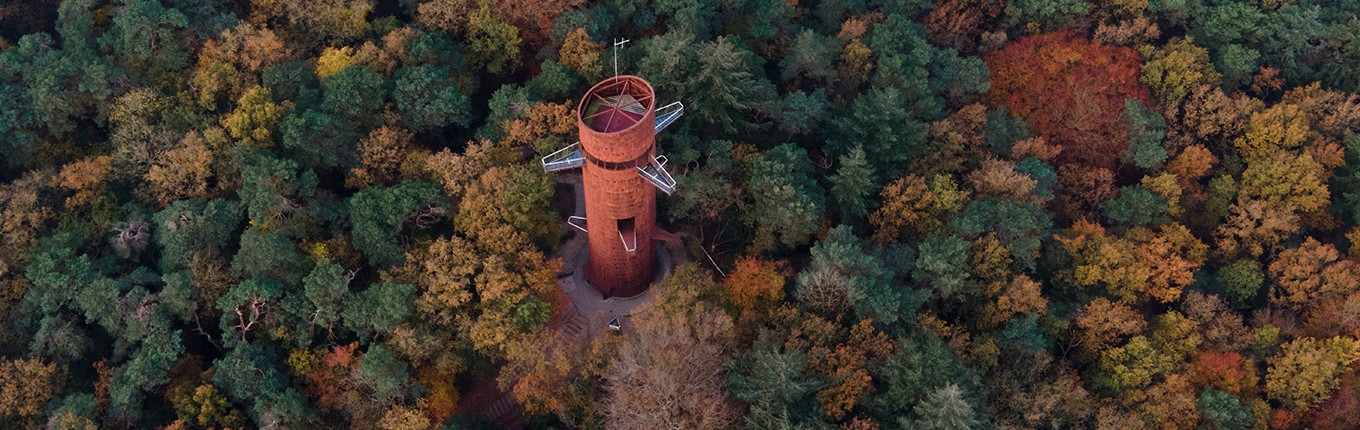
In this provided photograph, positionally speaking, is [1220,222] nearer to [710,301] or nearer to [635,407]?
[710,301]

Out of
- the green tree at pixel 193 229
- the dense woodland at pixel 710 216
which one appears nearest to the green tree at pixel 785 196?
the dense woodland at pixel 710 216

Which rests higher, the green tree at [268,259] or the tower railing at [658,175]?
the tower railing at [658,175]

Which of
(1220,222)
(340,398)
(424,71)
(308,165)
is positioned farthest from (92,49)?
(1220,222)

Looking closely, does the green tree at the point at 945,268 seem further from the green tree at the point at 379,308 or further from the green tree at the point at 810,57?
the green tree at the point at 379,308

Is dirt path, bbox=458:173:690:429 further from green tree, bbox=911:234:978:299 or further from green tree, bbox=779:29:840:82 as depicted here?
green tree, bbox=911:234:978:299

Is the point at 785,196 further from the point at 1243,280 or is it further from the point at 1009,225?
the point at 1243,280

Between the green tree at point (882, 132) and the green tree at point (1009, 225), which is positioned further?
the green tree at point (882, 132)

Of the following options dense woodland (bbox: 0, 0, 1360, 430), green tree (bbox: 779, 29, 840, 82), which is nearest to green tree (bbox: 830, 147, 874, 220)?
dense woodland (bbox: 0, 0, 1360, 430)

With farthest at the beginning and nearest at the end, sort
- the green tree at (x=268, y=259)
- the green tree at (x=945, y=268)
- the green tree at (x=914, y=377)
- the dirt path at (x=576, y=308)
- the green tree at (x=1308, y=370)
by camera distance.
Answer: the dirt path at (x=576, y=308), the green tree at (x=1308, y=370), the green tree at (x=945, y=268), the green tree at (x=268, y=259), the green tree at (x=914, y=377)

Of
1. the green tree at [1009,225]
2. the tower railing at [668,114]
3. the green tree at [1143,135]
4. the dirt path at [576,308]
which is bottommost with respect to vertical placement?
the dirt path at [576,308]
